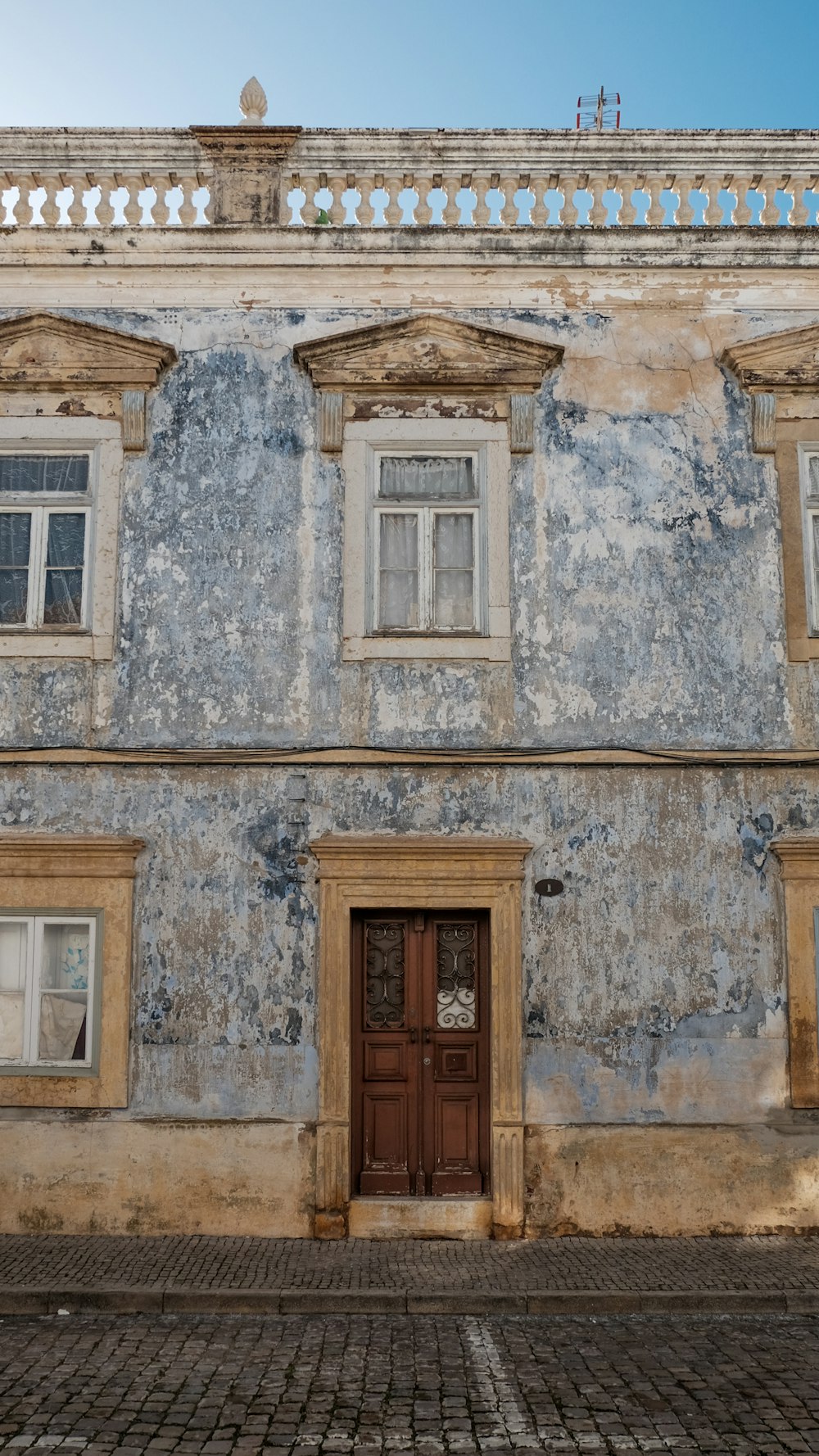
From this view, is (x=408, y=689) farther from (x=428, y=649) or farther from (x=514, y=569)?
(x=514, y=569)

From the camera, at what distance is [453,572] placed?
9305 millimetres

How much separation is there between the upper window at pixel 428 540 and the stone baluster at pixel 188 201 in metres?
2.38

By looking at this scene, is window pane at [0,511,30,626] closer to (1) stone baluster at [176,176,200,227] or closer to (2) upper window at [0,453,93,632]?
(2) upper window at [0,453,93,632]

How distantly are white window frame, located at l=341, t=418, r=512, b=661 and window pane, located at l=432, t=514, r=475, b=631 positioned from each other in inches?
2.8

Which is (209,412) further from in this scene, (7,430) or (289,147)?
(289,147)

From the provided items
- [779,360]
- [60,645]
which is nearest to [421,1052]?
[60,645]

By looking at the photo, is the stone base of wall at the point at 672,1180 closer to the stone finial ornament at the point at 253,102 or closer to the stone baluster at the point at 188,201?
the stone baluster at the point at 188,201

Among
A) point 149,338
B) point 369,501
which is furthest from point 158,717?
point 149,338

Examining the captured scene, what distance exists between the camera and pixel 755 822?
8.95 meters

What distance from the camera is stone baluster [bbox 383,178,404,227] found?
9578 mm

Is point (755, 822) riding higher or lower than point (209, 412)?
lower

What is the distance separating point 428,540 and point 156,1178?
16.2ft

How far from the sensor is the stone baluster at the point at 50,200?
9.65 m

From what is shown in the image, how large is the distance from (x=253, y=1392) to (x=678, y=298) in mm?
7864
